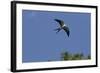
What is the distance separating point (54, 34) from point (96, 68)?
0.37 m

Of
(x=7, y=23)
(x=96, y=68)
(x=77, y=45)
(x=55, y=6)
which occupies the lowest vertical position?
(x=96, y=68)

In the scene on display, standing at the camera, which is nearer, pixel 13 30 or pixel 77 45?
pixel 13 30

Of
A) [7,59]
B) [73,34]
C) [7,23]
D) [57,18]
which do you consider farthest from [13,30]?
[73,34]

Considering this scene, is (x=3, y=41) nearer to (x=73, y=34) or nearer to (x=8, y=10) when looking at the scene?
(x=8, y=10)

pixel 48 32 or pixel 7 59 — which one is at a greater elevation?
pixel 48 32

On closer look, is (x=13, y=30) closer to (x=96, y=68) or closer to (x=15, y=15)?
(x=15, y=15)

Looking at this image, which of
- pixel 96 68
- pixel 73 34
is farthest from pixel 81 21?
pixel 96 68

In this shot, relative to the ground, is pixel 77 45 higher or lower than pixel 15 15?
lower

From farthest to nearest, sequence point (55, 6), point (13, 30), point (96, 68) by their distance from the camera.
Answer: point (96, 68)
point (55, 6)
point (13, 30)

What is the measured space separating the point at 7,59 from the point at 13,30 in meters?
0.17

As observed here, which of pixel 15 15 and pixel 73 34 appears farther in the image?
pixel 73 34

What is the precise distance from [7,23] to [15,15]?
7 cm

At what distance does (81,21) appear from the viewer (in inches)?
59.7

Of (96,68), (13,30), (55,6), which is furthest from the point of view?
(96,68)
